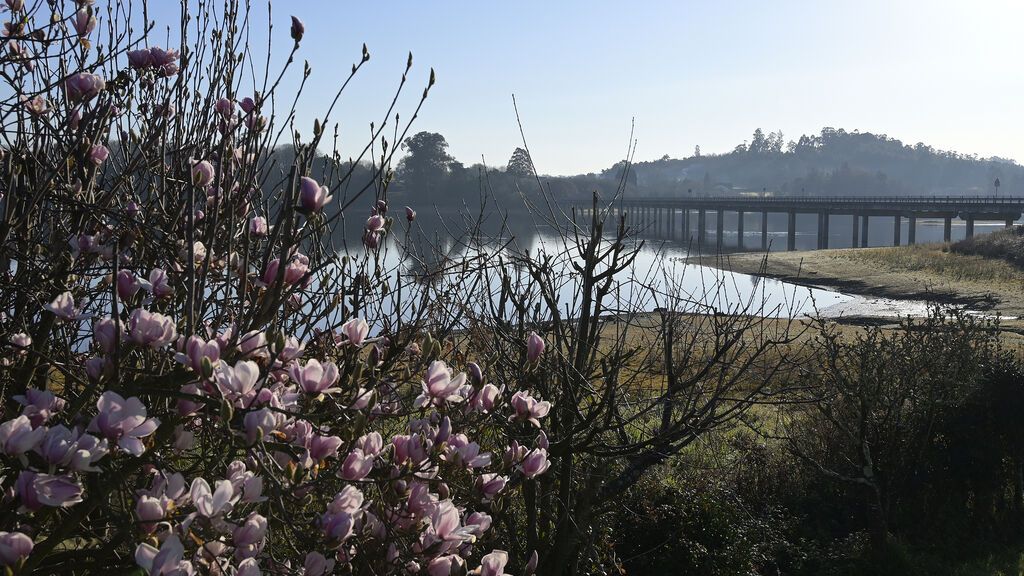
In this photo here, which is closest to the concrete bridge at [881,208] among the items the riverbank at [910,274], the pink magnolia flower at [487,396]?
the riverbank at [910,274]

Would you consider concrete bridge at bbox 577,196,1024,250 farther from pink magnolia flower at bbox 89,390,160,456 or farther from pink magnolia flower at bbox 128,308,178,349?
pink magnolia flower at bbox 89,390,160,456

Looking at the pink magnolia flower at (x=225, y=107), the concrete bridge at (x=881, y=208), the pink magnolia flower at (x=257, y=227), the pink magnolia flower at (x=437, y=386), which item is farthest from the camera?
the concrete bridge at (x=881, y=208)

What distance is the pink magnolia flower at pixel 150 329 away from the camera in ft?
5.79

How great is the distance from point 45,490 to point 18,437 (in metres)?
0.11

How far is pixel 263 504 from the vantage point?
99.1 inches

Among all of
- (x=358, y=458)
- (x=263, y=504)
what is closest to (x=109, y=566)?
(x=263, y=504)

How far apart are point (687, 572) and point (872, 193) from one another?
182m

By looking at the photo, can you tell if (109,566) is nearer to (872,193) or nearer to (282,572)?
(282,572)

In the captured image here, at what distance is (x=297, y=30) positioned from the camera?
2.93 metres

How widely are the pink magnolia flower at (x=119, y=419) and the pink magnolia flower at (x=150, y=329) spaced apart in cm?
18

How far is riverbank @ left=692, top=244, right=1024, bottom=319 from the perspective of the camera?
30.6m

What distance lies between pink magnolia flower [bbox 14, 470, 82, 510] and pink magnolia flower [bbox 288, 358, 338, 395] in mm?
470

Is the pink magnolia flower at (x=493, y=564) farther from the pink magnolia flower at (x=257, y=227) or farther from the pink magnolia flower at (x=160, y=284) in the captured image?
the pink magnolia flower at (x=257, y=227)

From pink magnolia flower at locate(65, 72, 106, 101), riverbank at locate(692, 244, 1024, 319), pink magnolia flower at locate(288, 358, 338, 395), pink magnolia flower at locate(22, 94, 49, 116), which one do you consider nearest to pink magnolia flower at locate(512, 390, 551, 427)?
pink magnolia flower at locate(288, 358, 338, 395)
